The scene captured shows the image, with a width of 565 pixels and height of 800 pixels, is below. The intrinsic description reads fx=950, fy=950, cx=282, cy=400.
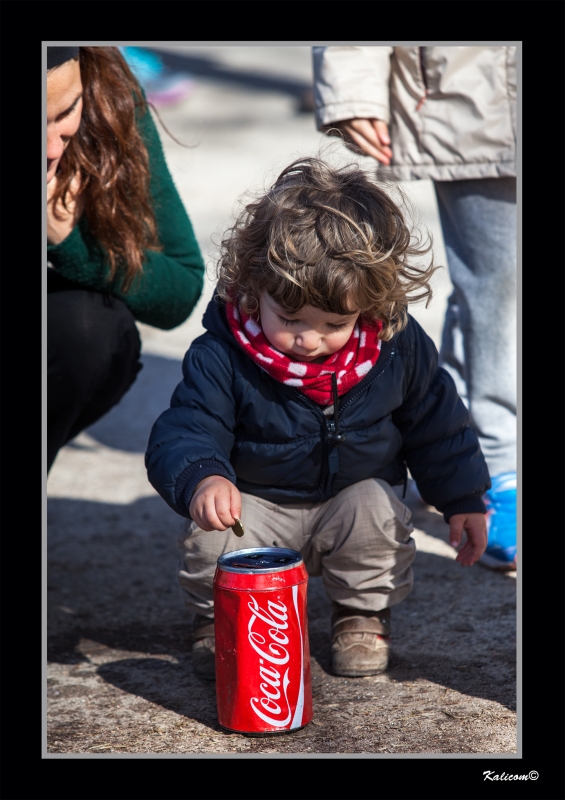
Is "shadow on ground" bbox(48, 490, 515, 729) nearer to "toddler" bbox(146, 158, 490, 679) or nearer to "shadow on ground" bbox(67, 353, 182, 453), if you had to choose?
"toddler" bbox(146, 158, 490, 679)

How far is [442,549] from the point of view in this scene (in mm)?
Answer: 2680

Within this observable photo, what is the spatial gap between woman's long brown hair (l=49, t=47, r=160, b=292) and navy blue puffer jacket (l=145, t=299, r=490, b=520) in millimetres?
387

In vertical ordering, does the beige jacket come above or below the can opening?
above

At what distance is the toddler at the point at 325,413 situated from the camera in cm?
189

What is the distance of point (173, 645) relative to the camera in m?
2.26

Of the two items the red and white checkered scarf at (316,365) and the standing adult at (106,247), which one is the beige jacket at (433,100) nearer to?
the standing adult at (106,247)

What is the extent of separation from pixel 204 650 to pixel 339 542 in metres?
0.38

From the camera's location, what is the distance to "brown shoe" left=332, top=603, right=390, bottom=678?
206 centimetres

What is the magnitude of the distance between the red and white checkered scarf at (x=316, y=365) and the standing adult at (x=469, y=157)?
65 centimetres

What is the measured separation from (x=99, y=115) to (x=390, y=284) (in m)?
0.83

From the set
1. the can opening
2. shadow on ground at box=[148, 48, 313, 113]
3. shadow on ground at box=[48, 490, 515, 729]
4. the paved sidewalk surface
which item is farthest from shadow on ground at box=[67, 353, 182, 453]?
shadow on ground at box=[148, 48, 313, 113]

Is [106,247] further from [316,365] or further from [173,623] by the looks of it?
[173,623]

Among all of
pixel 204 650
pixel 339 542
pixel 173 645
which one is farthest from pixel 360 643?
pixel 173 645
